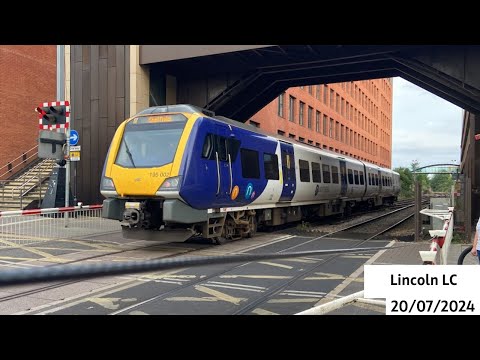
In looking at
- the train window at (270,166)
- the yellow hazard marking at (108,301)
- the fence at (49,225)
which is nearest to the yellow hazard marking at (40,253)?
the fence at (49,225)

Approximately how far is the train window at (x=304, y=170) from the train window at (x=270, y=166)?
2.19 m

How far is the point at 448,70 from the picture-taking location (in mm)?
16328

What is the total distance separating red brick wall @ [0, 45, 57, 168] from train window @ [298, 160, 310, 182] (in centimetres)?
1597

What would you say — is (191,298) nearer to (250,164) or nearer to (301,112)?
(250,164)

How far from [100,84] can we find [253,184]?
10.3 meters

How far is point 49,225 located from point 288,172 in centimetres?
740

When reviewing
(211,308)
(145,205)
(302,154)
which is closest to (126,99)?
(302,154)

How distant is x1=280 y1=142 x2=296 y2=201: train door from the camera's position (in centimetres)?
1417

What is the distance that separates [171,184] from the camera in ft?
30.3

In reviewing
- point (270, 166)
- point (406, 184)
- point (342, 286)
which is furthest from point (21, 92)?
point (406, 184)

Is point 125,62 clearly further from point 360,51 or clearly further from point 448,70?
point 448,70

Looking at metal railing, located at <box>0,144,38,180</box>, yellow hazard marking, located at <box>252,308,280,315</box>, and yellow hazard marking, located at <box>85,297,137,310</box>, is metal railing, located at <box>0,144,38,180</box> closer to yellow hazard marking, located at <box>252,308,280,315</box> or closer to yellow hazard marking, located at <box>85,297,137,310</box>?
yellow hazard marking, located at <box>85,297,137,310</box>

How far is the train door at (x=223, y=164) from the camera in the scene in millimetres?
10375

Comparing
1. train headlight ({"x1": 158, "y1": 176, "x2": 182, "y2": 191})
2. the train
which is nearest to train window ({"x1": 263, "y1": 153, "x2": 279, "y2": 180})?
the train
